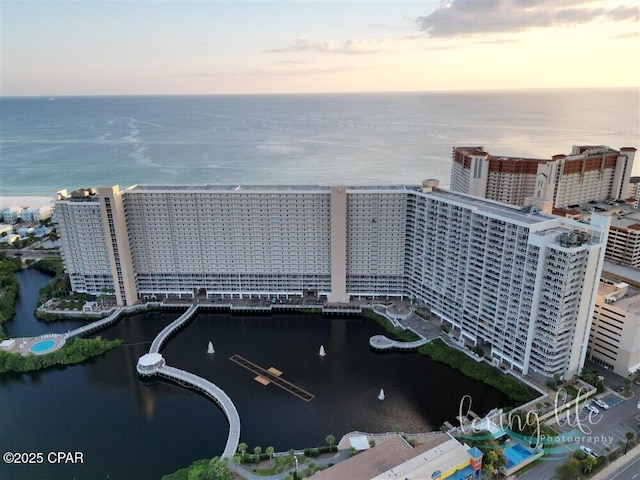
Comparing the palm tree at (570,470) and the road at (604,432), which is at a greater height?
the palm tree at (570,470)

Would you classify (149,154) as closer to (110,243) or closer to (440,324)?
(110,243)

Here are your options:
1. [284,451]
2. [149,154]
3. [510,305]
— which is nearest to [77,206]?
[284,451]

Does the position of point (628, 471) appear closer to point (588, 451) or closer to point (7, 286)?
point (588, 451)

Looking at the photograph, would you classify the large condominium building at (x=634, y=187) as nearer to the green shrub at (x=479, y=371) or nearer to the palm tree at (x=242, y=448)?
the green shrub at (x=479, y=371)

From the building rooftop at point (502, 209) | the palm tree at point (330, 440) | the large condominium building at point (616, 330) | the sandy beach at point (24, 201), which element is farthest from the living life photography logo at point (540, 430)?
the sandy beach at point (24, 201)

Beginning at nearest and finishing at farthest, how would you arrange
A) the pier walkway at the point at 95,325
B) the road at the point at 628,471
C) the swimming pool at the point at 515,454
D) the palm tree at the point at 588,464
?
the palm tree at the point at 588,464
the road at the point at 628,471
the swimming pool at the point at 515,454
the pier walkway at the point at 95,325
